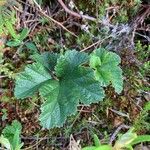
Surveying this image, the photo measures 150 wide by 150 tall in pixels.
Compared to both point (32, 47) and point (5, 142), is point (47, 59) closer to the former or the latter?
point (32, 47)

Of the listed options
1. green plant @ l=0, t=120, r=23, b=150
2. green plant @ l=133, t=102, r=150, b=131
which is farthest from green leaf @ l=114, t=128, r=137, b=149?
green plant @ l=0, t=120, r=23, b=150

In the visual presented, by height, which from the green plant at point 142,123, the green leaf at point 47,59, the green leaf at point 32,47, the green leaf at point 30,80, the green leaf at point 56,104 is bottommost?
the green plant at point 142,123

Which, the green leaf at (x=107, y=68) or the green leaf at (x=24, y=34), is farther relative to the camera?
the green leaf at (x=24, y=34)

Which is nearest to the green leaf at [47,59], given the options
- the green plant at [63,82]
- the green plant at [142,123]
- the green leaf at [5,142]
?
the green plant at [63,82]

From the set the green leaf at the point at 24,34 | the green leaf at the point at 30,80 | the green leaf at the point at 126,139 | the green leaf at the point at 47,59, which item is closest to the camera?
the green leaf at the point at 126,139

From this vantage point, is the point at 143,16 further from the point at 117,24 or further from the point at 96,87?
the point at 96,87

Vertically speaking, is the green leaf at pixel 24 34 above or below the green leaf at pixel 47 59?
above

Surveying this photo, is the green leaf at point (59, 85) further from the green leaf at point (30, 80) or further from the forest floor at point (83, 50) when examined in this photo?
the forest floor at point (83, 50)

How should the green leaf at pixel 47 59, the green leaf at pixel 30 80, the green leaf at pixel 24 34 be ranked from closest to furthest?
the green leaf at pixel 30 80
the green leaf at pixel 47 59
the green leaf at pixel 24 34
